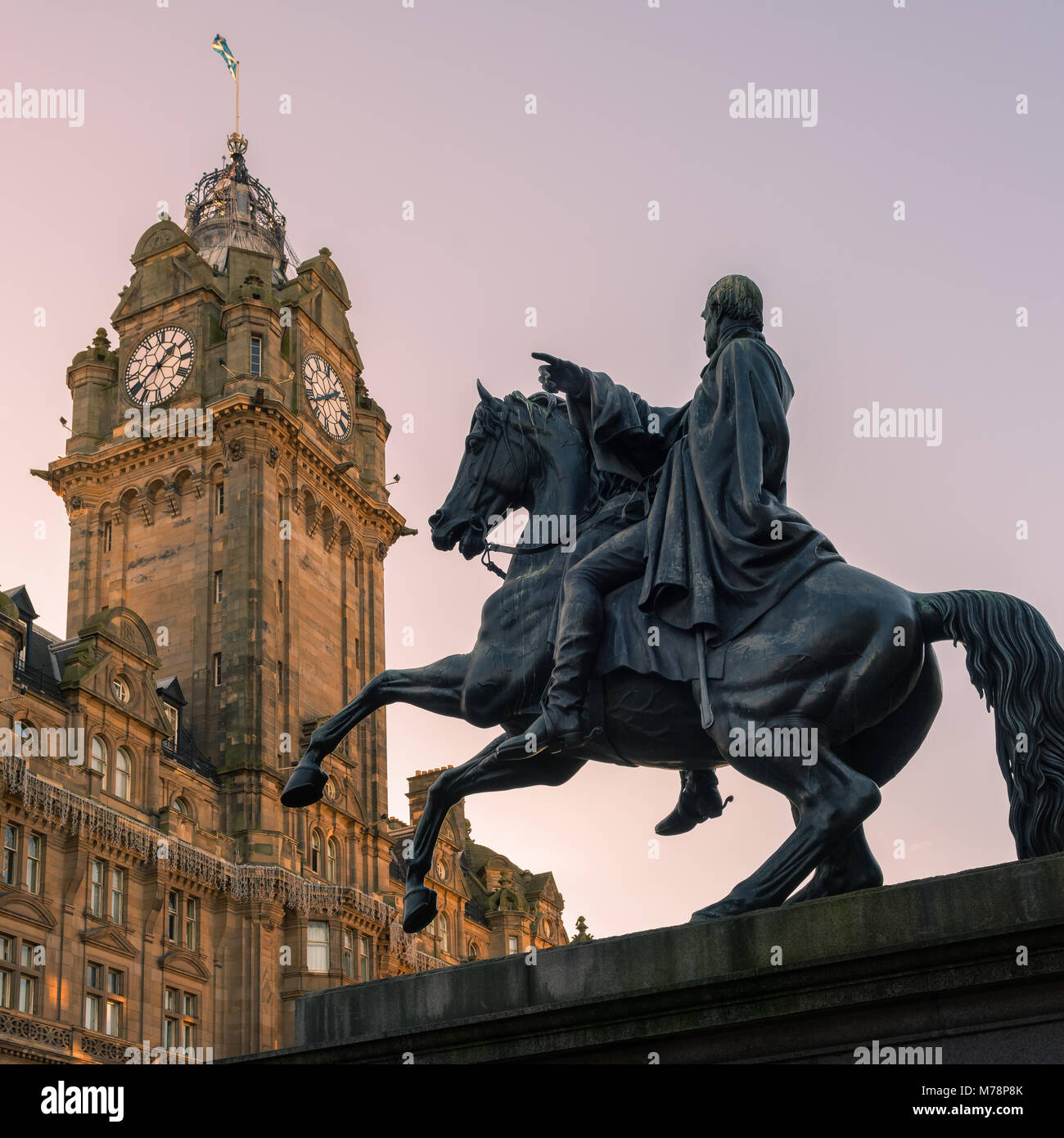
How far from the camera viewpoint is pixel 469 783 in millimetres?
9414

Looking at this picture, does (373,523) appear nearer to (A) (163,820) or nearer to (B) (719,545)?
(A) (163,820)

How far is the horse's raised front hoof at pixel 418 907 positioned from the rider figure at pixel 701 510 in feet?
3.37

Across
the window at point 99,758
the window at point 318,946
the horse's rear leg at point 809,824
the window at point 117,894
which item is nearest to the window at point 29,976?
the window at point 117,894

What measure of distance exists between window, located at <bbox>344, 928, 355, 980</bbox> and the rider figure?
49.4 metres

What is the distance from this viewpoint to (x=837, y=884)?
8.47m

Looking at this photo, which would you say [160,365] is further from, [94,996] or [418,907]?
[418,907]

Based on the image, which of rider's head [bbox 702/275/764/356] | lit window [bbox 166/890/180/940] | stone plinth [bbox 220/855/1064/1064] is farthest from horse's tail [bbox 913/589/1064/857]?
lit window [bbox 166/890/180/940]

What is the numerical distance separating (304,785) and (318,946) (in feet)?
160

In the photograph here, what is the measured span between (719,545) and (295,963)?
161 ft

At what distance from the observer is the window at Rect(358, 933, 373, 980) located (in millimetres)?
58062

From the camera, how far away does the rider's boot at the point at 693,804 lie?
948 cm

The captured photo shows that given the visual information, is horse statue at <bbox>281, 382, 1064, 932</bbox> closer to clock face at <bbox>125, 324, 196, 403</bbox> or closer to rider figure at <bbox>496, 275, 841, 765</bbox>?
rider figure at <bbox>496, 275, 841, 765</bbox>
